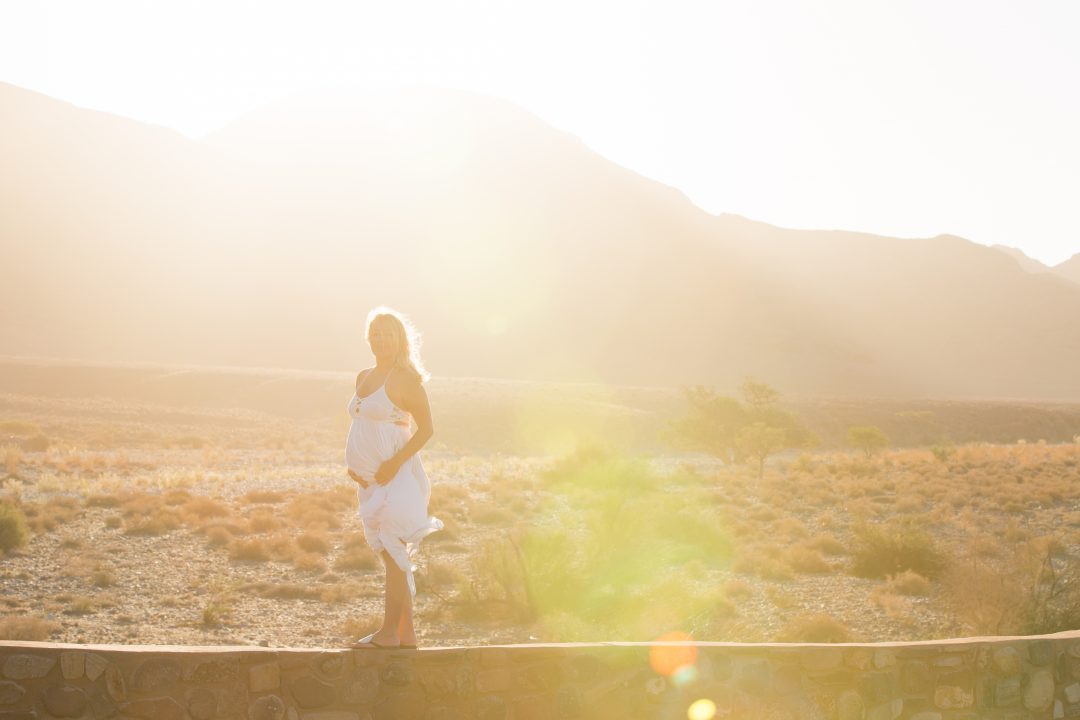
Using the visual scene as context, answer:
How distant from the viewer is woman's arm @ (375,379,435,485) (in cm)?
546

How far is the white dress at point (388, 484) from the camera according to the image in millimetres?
5488

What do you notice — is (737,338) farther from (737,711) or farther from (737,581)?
(737,711)

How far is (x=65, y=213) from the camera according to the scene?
4801 inches

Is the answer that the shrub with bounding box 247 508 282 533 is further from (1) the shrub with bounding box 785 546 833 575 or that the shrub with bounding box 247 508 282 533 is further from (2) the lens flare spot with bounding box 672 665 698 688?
(2) the lens flare spot with bounding box 672 665 698 688

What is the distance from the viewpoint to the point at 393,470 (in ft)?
17.9

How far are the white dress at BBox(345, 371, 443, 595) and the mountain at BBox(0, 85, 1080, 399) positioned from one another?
9613 centimetres

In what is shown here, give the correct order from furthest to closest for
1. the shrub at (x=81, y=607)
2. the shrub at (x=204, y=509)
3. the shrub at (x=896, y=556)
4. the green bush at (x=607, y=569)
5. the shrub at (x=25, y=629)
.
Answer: the shrub at (x=204, y=509) → the shrub at (x=896, y=556) → the green bush at (x=607, y=569) → the shrub at (x=81, y=607) → the shrub at (x=25, y=629)

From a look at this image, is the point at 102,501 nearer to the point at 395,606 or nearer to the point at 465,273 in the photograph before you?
the point at 395,606

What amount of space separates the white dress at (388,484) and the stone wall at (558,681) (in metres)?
0.60

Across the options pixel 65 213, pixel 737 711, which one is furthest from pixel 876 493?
pixel 65 213

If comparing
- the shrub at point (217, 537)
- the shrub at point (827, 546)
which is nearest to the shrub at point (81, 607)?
the shrub at point (217, 537)

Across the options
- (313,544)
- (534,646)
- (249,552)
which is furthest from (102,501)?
(534,646)

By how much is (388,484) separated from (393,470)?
106 millimetres

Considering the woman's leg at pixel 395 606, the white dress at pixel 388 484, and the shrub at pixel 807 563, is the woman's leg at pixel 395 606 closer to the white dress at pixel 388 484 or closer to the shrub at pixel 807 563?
the white dress at pixel 388 484
